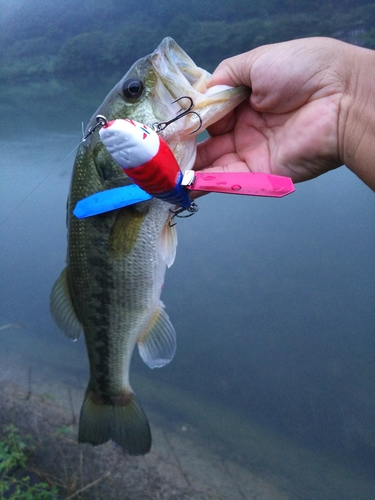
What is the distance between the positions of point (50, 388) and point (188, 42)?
210 cm

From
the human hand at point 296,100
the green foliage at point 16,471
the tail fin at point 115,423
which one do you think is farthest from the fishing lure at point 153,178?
the green foliage at point 16,471

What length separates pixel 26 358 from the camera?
220cm

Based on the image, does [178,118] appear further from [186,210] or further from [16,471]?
[16,471]

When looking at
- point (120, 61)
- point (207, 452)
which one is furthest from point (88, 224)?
point (120, 61)

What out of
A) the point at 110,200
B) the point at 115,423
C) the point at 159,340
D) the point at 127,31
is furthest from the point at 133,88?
the point at 127,31

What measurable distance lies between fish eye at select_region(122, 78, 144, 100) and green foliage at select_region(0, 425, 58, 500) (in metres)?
1.37

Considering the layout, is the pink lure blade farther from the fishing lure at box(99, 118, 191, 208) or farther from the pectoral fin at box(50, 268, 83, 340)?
the pectoral fin at box(50, 268, 83, 340)

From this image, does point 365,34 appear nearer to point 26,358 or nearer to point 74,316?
point 74,316

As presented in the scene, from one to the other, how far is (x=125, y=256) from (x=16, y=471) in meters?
1.22

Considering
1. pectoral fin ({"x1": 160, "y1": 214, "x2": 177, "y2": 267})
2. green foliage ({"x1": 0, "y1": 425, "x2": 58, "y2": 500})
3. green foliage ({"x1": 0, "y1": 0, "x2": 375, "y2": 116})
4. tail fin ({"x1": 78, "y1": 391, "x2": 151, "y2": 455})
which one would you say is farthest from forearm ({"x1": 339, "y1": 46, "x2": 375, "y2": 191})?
green foliage ({"x1": 0, "y1": 425, "x2": 58, "y2": 500})

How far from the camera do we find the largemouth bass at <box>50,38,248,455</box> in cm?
94

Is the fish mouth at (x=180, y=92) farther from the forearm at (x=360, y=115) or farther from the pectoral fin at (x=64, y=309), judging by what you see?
the pectoral fin at (x=64, y=309)

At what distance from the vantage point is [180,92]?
945mm

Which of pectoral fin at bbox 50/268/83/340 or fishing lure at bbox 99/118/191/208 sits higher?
fishing lure at bbox 99/118/191/208
